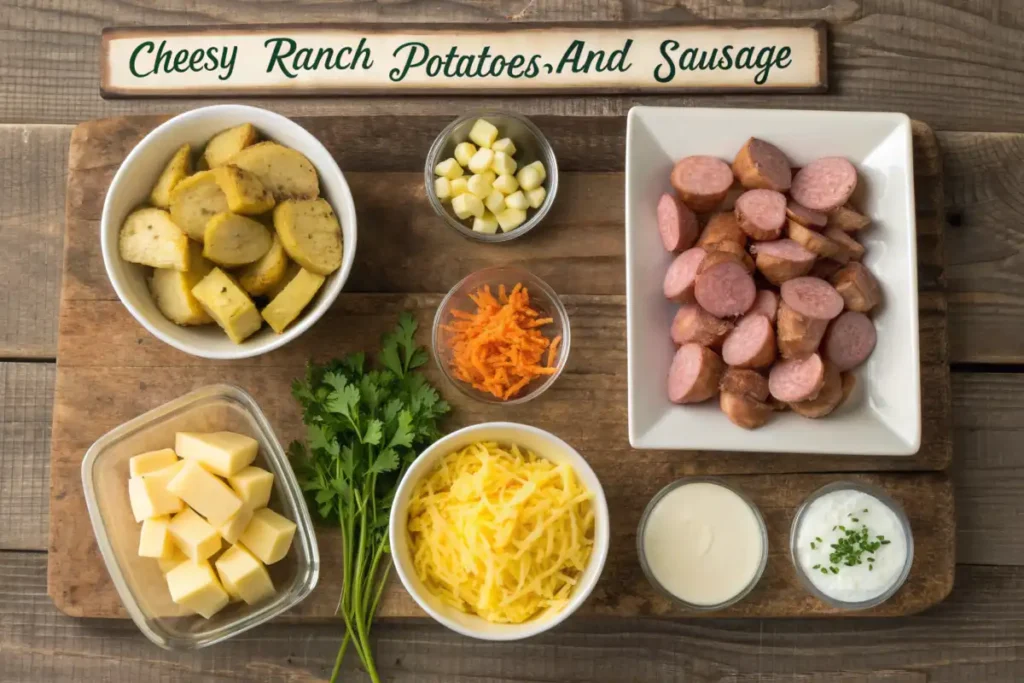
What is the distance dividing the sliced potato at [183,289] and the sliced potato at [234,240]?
1.8 inches

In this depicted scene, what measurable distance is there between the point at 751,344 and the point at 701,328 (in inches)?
4.7

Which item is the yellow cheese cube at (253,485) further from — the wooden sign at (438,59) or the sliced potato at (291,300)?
the wooden sign at (438,59)

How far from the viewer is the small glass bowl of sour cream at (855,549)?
6.40ft

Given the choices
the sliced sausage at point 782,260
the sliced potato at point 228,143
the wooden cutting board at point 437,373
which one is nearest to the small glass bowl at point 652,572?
the wooden cutting board at point 437,373

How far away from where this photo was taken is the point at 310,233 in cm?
190

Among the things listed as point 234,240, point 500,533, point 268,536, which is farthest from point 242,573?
point 234,240

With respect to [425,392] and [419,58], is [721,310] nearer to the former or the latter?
[425,392]

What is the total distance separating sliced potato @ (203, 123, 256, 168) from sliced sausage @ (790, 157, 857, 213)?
1.28 metres

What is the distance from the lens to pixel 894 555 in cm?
196

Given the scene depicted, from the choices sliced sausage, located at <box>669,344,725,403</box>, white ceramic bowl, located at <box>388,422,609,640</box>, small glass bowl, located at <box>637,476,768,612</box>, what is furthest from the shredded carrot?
small glass bowl, located at <box>637,476,768,612</box>

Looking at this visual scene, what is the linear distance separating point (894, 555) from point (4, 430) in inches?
85.3

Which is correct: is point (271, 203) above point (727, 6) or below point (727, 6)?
below

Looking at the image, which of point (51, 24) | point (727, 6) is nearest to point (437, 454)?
Result: point (727, 6)

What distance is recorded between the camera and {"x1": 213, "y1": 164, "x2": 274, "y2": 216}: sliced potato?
1.83 meters
